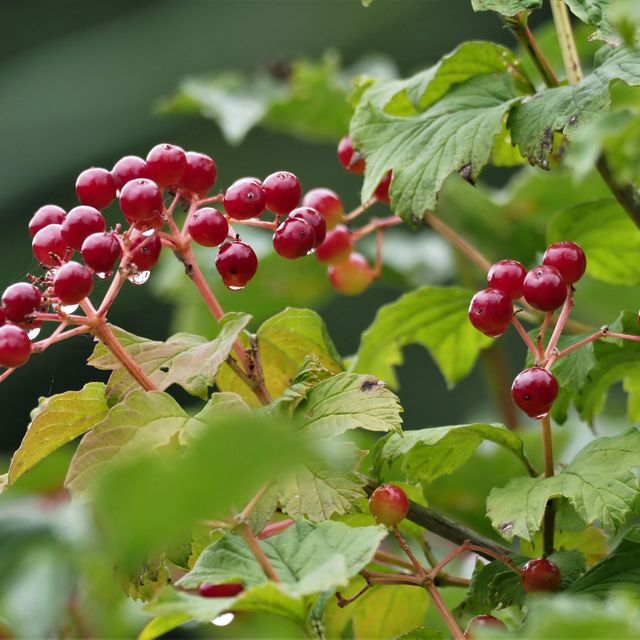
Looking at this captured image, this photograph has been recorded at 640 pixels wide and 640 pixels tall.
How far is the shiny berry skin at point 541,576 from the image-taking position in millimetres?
844

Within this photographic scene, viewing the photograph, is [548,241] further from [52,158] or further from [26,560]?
[52,158]

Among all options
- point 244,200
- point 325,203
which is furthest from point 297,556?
point 325,203

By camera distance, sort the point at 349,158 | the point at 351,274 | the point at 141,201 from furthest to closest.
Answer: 1. the point at 351,274
2. the point at 349,158
3. the point at 141,201

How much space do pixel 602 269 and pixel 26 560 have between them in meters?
0.82

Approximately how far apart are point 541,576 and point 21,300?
17.9 inches

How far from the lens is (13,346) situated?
85cm

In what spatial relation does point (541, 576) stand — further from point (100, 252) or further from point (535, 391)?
point (100, 252)

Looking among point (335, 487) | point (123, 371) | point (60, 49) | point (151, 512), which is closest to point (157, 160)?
point (123, 371)

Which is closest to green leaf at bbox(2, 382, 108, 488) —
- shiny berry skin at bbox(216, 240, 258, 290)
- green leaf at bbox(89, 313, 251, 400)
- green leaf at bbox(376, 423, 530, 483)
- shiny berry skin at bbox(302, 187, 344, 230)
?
green leaf at bbox(89, 313, 251, 400)

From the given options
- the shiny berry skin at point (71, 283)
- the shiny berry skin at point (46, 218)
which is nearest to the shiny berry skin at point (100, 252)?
the shiny berry skin at point (71, 283)

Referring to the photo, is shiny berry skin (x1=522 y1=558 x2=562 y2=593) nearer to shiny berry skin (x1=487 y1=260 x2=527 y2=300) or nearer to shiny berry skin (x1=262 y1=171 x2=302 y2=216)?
shiny berry skin (x1=487 y1=260 x2=527 y2=300)

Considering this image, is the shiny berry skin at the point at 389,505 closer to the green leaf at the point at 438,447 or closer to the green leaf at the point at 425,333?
the green leaf at the point at 438,447

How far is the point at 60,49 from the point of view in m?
4.94

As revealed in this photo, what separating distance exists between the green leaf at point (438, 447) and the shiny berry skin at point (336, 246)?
1.08 feet
